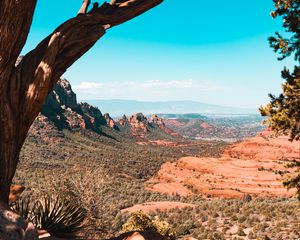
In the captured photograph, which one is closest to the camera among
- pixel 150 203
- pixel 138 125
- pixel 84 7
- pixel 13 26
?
pixel 13 26

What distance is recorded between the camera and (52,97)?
126 m

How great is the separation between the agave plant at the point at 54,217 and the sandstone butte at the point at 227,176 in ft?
133

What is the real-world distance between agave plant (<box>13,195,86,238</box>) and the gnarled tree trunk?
3.71 meters

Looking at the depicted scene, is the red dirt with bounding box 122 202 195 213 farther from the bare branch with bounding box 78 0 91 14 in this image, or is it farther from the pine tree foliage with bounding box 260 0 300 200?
the bare branch with bounding box 78 0 91 14

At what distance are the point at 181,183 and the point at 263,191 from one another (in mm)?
15740

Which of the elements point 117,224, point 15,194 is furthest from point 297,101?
point 117,224

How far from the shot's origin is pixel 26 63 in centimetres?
655

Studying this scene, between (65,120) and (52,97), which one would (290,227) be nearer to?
(65,120)

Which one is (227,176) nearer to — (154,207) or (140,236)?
(154,207)

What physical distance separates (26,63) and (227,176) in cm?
5693

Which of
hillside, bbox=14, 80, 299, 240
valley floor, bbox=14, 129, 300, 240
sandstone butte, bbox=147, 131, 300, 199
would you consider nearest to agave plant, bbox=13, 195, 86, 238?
hillside, bbox=14, 80, 299, 240

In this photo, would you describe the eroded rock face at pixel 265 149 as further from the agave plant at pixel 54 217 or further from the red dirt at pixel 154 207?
the agave plant at pixel 54 217

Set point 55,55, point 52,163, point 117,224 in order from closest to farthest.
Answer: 1. point 55,55
2. point 117,224
3. point 52,163

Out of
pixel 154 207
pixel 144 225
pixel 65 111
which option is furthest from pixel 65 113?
pixel 144 225
